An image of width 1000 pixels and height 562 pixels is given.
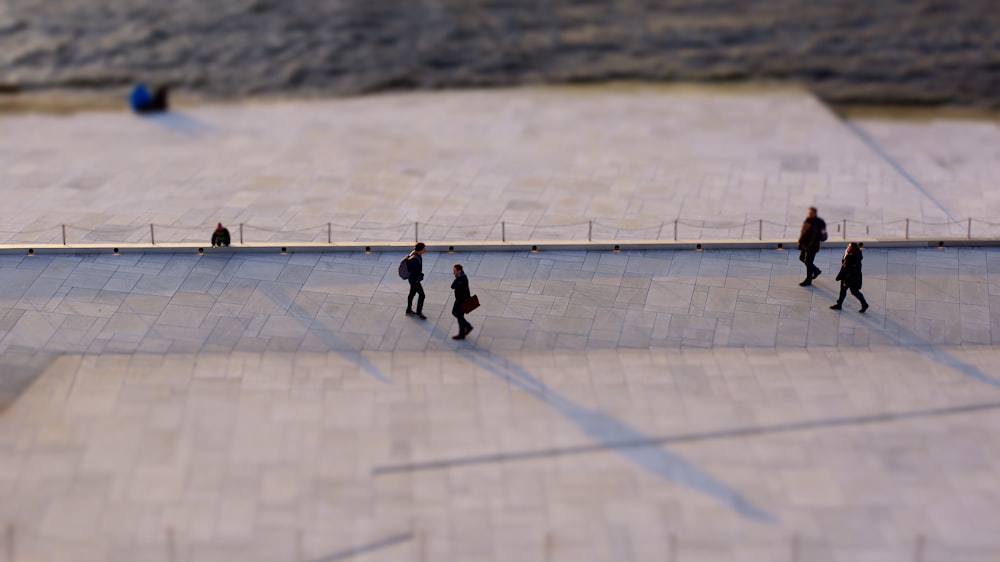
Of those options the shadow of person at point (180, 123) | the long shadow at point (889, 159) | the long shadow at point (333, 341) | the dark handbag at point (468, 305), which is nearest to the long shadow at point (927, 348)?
the long shadow at point (889, 159)

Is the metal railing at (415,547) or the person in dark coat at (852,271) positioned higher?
the person in dark coat at (852,271)

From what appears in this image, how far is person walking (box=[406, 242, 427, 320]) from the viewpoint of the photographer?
21094 millimetres

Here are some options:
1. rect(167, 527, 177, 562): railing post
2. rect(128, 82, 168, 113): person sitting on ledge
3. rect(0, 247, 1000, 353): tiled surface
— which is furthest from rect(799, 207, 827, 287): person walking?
rect(128, 82, 168, 113): person sitting on ledge

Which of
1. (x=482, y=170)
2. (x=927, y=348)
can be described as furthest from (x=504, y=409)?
(x=482, y=170)

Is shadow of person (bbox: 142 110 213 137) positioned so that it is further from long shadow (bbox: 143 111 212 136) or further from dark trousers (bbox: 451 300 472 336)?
dark trousers (bbox: 451 300 472 336)

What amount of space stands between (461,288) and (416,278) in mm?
926

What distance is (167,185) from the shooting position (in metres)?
28.6

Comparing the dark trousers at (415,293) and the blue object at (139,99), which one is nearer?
the dark trousers at (415,293)

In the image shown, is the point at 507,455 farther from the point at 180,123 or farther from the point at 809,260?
the point at 180,123

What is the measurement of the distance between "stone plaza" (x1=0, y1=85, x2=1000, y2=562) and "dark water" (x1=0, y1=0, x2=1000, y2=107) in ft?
25.5

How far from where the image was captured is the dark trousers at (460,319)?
2081cm

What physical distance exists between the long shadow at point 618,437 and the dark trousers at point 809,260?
19.1 ft

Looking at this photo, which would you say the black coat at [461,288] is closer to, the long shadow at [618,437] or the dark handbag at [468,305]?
the dark handbag at [468,305]

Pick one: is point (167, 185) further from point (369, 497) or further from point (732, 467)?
point (732, 467)
